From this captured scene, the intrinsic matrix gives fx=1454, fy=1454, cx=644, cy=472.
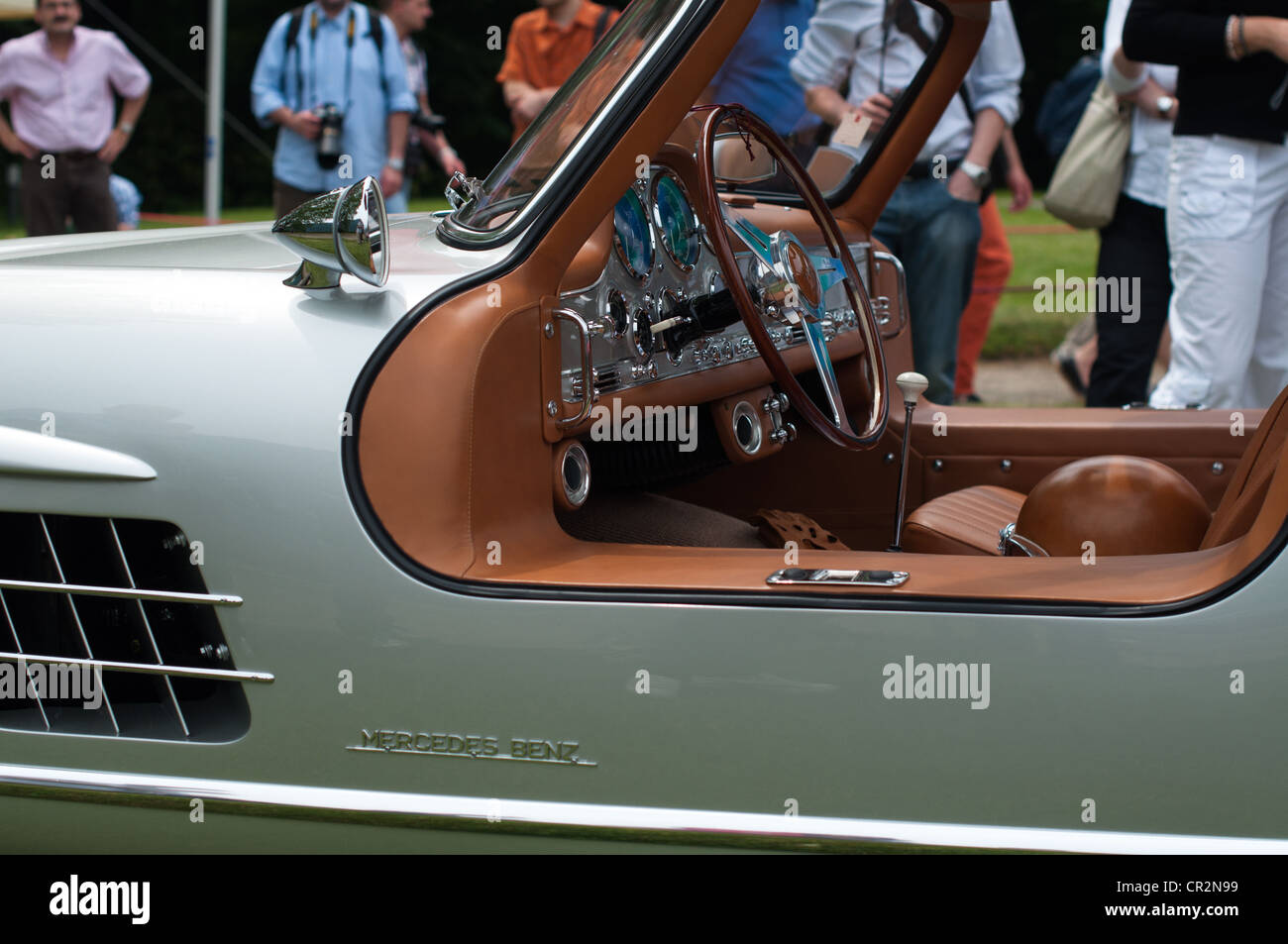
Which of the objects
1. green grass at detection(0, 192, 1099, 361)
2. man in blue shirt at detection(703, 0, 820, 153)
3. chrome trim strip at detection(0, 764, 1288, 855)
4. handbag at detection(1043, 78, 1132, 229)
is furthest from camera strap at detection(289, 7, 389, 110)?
chrome trim strip at detection(0, 764, 1288, 855)

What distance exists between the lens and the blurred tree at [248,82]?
20.9m

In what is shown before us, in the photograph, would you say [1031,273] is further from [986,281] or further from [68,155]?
[68,155]

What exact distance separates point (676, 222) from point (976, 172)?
8.67 ft

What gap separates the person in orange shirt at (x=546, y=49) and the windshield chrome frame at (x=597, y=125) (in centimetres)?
520

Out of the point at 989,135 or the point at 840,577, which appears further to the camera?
the point at 989,135

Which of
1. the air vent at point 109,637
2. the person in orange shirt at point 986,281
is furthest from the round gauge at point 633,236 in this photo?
the person in orange shirt at point 986,281

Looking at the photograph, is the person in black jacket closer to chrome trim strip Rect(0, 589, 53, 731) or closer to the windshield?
the windshield

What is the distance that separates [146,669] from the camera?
188 centimetres

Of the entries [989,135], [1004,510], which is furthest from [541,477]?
[989,135]

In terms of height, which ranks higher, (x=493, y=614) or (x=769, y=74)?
(x=769, y=74)

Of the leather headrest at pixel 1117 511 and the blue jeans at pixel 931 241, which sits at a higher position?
the blue jeans at pixel 931 241

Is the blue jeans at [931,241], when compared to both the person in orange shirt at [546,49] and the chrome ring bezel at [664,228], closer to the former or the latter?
the chrome ring bezel at [664,228]

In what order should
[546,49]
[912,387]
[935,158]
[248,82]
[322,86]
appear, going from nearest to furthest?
1. [912,387]
2. [935,158]
3. [322,86]
4. [546,49]
5. [248,82]

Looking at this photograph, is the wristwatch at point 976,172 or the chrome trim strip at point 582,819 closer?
the chrome trim strip at point 582,819
